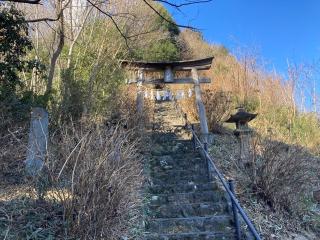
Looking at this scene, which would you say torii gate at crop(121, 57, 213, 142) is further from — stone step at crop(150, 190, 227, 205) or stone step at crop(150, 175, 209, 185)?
stone step at crop(150, 190, 227, 205)

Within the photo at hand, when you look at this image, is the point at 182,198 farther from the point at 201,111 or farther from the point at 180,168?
the point at 201,111

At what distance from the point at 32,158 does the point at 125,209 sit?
1.74 metres

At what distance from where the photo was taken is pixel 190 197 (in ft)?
24.4

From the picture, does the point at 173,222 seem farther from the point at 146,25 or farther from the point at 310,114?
the point at 310,114

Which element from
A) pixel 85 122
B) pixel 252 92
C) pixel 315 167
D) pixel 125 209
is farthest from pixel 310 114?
pixel 125 209

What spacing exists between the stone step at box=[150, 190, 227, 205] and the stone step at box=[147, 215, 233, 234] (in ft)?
2.46

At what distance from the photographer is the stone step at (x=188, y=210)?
6820 mm

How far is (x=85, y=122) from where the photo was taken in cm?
782

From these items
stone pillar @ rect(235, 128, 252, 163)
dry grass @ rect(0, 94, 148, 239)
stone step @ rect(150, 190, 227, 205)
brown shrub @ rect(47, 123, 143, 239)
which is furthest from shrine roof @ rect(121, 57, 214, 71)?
brown shrub @ rect(47, 123, 143, 239)

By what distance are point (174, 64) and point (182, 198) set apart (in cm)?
550

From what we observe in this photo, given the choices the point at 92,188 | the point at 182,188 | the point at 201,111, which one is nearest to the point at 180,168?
the point at 182,188

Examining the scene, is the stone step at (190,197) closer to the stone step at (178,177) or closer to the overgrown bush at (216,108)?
the stone step at (178,177)

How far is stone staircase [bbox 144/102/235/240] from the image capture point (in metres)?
6.27

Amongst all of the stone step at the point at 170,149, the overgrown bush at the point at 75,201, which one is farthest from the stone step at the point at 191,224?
the stone step at the point at 170,149
